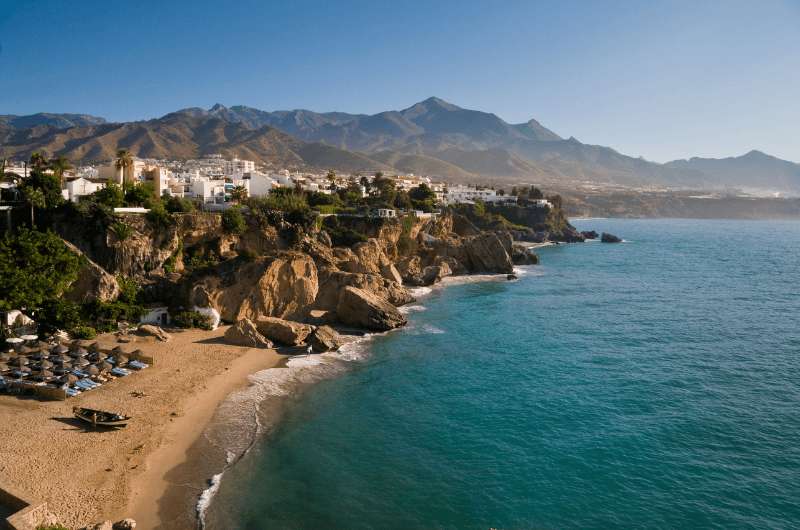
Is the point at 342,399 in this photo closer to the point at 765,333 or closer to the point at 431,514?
the point at 431,514

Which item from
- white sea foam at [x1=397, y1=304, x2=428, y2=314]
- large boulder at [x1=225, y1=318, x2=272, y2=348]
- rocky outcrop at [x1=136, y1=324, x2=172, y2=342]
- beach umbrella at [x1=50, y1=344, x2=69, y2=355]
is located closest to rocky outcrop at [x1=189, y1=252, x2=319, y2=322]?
large boulder at [x1=225, y1=318, x2=272, y2=348]

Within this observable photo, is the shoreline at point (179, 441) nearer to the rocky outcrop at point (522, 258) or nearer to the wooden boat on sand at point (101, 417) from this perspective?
the wooden boat on sand at point (101, 417)

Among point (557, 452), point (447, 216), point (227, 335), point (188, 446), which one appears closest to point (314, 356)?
point (227, 335)

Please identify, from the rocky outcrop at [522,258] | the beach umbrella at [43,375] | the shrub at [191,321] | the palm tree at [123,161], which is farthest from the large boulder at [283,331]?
the rocky outcrop at [522,258]

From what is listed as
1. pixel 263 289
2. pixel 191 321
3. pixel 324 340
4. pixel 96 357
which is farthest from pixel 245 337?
pixel 96 357

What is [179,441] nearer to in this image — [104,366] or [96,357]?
[104,366]

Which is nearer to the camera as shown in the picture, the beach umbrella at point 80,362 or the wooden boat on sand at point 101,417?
the wooden boat on sand at point 101,417
